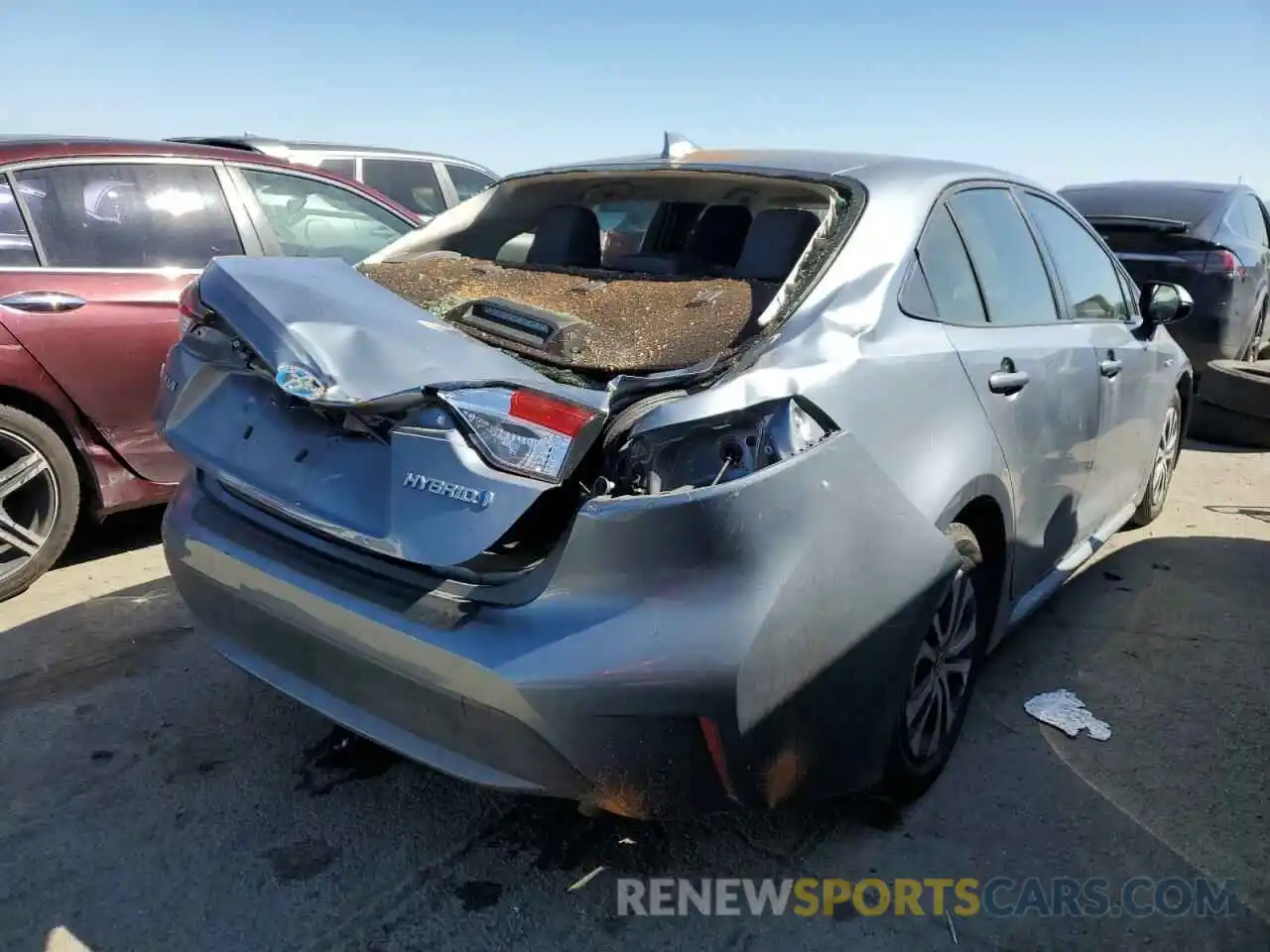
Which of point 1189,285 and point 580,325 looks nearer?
point 580,325

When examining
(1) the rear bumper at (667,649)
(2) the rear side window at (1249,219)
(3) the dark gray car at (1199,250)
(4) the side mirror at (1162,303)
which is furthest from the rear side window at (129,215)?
(2) the rear side window at (1249,219)

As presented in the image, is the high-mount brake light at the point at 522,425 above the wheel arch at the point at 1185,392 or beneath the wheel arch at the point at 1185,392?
above

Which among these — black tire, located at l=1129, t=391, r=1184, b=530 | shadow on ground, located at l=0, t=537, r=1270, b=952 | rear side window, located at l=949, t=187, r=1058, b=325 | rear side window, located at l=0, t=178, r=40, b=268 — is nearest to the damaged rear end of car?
shadow on ground, located at l=0, t=537, r=1270, b=952

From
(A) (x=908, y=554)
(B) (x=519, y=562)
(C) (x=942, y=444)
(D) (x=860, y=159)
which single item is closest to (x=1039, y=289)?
(D) (x=860, y=159)

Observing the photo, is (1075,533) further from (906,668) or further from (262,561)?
(262,561)

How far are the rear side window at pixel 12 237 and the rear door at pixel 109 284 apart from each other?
3cm

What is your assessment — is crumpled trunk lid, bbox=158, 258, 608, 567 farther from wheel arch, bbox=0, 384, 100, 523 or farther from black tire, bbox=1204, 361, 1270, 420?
black tire, bbox=1204, 361, 1270, 420

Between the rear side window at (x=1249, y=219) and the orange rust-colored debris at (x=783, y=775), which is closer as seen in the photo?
the orange rust-colored debris at (x=783, y=775)

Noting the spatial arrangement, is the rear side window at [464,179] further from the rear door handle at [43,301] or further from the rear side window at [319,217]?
the rear door handle at [43,301]

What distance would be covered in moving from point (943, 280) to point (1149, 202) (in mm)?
5884

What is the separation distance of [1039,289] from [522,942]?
254 cm

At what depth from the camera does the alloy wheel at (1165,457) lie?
482 cm

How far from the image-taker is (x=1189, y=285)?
711 centimetres

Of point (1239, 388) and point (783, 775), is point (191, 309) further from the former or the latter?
point (1239, 388)
